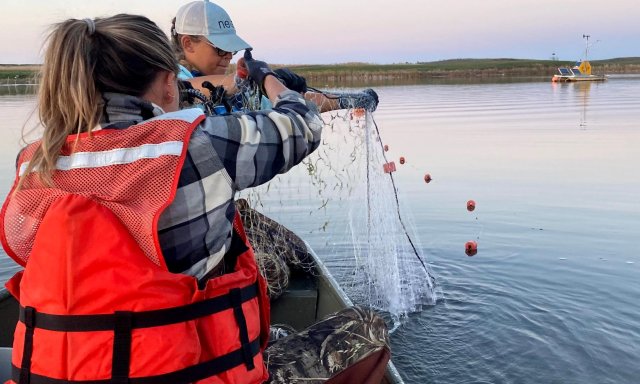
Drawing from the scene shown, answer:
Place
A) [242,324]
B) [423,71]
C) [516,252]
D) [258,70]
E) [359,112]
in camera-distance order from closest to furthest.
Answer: [242,324], [258,70], [359,112], [516,252], [423,71]

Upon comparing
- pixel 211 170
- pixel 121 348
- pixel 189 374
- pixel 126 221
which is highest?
pixel 211 170

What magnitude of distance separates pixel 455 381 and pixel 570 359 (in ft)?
3.29

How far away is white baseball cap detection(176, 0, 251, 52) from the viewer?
3.22 meters

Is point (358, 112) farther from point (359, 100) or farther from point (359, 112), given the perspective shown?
point (359, 100)

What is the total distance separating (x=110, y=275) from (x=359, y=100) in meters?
2.28

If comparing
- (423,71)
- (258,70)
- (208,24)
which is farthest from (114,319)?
(423,71)

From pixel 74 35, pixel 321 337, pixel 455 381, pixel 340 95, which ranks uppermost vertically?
pixel 74 35

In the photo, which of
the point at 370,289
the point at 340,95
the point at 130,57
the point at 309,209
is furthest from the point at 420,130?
the point at 130,57

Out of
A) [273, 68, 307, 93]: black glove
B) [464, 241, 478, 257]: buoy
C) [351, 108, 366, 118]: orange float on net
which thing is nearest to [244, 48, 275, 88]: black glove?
[273, 68, 307, 93]: black glove

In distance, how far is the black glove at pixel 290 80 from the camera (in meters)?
2.46

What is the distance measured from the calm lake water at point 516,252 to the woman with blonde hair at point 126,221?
37 cm

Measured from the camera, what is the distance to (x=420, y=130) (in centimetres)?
1764

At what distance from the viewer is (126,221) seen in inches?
66.4

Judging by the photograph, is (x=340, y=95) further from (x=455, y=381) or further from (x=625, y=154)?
(x=625, y=154)
